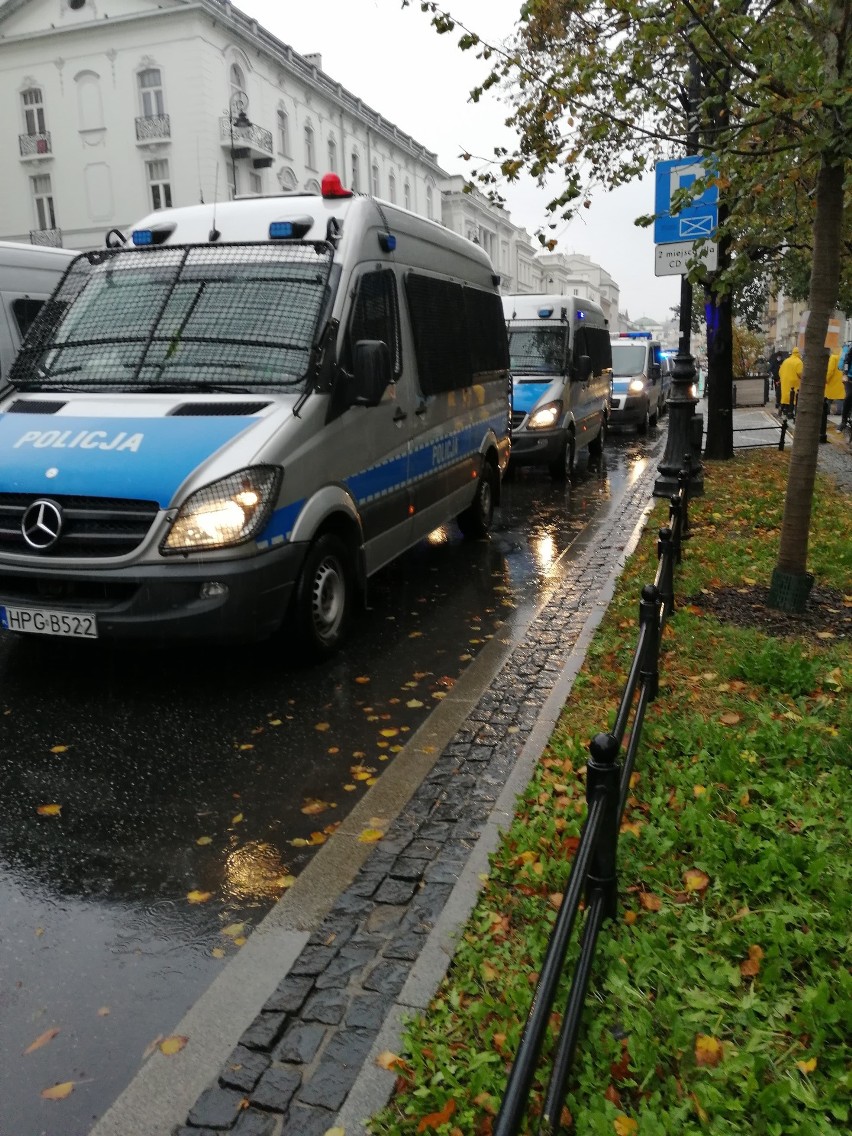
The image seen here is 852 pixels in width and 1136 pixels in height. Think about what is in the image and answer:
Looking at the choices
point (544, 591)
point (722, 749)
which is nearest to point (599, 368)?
point (544, 591)

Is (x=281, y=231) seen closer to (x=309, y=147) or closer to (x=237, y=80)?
(x=237, y=80)

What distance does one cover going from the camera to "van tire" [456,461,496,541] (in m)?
9.45

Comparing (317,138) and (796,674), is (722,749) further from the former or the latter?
(317,138)

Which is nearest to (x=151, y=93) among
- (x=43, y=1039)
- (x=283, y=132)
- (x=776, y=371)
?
(x=283, y=132)

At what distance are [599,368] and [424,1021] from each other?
15069mm

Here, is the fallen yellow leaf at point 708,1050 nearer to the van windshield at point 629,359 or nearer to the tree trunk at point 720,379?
the tree trunk at point 720,379

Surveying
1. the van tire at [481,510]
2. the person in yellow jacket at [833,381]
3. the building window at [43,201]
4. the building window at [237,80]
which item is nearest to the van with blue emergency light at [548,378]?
the van tire at [481,510]

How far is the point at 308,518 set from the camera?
521cm

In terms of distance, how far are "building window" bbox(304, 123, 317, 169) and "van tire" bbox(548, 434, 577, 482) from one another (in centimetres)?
3620

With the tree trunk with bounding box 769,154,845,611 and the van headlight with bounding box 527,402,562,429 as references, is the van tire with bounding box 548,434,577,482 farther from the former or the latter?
the tree trunk with bounding box 769,154,845,611

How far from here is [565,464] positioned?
14.0m

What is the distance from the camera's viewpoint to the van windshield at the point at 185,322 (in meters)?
5.51

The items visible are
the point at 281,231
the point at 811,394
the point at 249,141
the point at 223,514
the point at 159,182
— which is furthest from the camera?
the point at 249,141

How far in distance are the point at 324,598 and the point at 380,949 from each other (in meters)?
2.82
